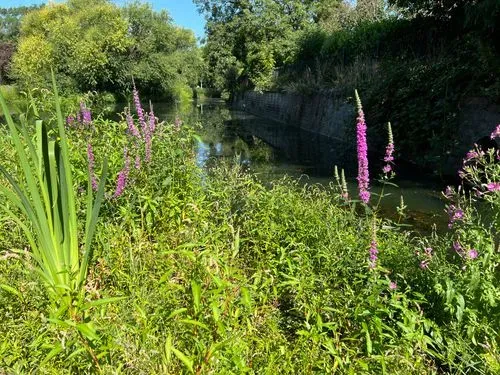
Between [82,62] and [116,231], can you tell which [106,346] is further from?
[82,62]

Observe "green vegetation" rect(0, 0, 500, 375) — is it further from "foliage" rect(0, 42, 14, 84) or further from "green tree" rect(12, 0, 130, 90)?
"foliage" rect(0, 42, 14, 84)

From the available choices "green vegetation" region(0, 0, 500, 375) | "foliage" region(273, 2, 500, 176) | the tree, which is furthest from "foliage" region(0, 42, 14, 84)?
"green vegetation" region(0, 0, 500, 375)

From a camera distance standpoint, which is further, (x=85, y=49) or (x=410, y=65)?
(x=85, y=49)

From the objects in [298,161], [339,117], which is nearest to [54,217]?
[298,161]

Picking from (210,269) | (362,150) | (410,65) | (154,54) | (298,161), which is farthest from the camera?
(154,54)

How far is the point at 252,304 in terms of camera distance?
2.73 m

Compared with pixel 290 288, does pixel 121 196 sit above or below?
above

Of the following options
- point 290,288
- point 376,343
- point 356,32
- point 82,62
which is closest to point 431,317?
point 376,343

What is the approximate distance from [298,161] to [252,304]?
9418 millimetres

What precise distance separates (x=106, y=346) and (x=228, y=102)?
44.4 meters

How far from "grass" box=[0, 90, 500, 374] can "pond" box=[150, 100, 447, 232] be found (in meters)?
1.57

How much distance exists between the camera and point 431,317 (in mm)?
2812

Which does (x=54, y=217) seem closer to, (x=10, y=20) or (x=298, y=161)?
→ (x=298, y=161)

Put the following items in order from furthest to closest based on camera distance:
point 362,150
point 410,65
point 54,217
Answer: point 410,65 → point 362,150 → point 54,217
